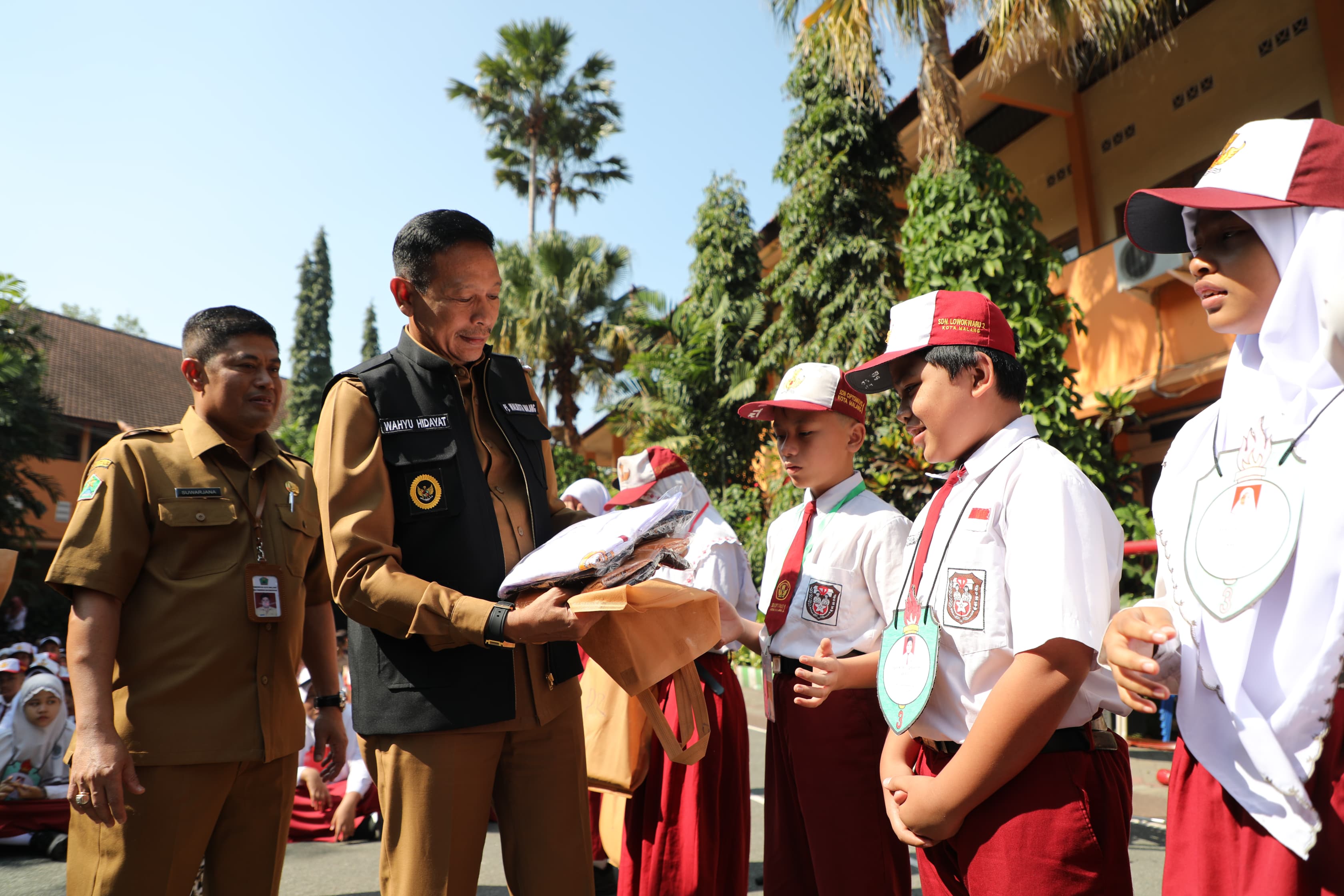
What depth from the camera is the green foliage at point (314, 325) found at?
44.4m

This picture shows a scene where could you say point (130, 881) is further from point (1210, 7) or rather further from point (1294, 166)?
point (1210, 7)

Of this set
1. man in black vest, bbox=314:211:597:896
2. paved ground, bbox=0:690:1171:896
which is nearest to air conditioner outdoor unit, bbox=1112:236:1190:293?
paved ground, bbox=0:690:1171:896

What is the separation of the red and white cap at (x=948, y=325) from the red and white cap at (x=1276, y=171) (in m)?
0.58

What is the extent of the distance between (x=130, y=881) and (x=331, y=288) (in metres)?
48.3

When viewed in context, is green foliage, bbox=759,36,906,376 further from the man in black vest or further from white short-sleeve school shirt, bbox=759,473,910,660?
the man in black vest

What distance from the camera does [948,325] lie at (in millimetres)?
2270

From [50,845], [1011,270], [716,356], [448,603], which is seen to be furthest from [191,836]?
[716,356]

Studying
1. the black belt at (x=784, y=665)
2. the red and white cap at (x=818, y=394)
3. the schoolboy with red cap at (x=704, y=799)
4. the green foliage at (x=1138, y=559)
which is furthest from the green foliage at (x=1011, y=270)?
the black belt at (x=784, y=665)

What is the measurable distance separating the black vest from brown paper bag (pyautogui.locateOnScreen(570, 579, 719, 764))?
27 cm

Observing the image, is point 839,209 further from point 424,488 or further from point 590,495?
point 424,488

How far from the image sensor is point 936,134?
10.1m

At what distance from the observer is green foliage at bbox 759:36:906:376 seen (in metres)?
12.5

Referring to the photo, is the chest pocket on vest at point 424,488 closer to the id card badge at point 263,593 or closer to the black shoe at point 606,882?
Answer: the id card badge at point 263,593

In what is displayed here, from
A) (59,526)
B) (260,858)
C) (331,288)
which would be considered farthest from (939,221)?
(331,288)
